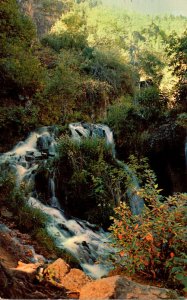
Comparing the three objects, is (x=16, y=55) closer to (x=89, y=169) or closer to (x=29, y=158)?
(x=29, y=158)

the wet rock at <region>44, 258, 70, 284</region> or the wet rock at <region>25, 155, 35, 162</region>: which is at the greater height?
the wet rock at <region>25, 155, 35, 162</region>

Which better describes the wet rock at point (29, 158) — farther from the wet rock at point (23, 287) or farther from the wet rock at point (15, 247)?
the wet rock at point (23, 287)

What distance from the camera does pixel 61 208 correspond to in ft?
32.4

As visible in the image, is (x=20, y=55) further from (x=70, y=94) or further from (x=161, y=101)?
(x=161, y=101)

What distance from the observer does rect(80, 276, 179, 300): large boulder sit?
2980 millimetres

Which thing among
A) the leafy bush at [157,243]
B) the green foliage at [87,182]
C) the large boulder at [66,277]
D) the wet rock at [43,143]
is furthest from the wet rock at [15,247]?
the wet rock at [43,143]

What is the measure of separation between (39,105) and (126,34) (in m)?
27.2

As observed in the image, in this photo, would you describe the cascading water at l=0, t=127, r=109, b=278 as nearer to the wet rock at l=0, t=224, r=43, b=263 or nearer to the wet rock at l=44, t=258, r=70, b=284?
the wet rock at l=0, t=224, r=43, b=263

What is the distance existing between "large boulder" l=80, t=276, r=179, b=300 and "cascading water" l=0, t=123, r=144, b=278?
4.96 ft

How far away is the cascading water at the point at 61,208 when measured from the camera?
7467 mm

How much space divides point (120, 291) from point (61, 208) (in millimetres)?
6964

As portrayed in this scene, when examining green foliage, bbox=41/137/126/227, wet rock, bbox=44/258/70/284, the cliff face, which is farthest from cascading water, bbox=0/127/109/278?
the cliff face

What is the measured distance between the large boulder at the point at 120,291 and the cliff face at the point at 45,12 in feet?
100

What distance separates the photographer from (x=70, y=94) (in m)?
17.2
